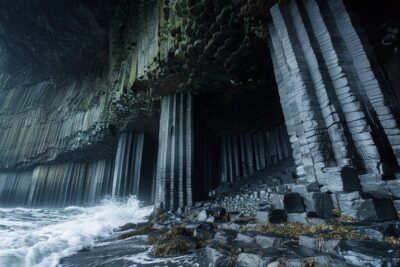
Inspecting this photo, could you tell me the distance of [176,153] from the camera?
389 inches

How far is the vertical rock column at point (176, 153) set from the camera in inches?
363

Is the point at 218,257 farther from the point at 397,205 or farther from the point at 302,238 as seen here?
the point at 397,205

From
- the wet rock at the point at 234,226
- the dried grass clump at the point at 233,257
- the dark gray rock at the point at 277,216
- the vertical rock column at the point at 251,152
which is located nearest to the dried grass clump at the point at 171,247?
the wet rock at the point at 234,226

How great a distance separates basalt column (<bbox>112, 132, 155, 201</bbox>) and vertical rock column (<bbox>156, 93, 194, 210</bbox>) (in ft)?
15.2

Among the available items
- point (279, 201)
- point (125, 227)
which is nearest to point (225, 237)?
point (279, 201)

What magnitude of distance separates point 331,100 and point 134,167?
12.7m

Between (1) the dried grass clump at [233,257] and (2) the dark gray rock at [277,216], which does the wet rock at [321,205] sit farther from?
(1) the dried grass clump at [233,257]

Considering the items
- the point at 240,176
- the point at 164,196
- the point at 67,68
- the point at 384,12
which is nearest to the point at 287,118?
the point at 384,12

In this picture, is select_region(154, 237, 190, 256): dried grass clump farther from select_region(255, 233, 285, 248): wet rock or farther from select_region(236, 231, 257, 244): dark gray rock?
select_region(255, 233, 285, 248): wet rock

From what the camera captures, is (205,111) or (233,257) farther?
(205,111)

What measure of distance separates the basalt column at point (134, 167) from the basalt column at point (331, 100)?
10.9m

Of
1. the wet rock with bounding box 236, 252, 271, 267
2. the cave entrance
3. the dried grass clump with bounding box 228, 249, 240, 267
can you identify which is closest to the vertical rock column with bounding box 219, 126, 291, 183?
the cave entrance

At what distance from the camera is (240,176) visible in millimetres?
13914

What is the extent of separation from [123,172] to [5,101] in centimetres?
1882
